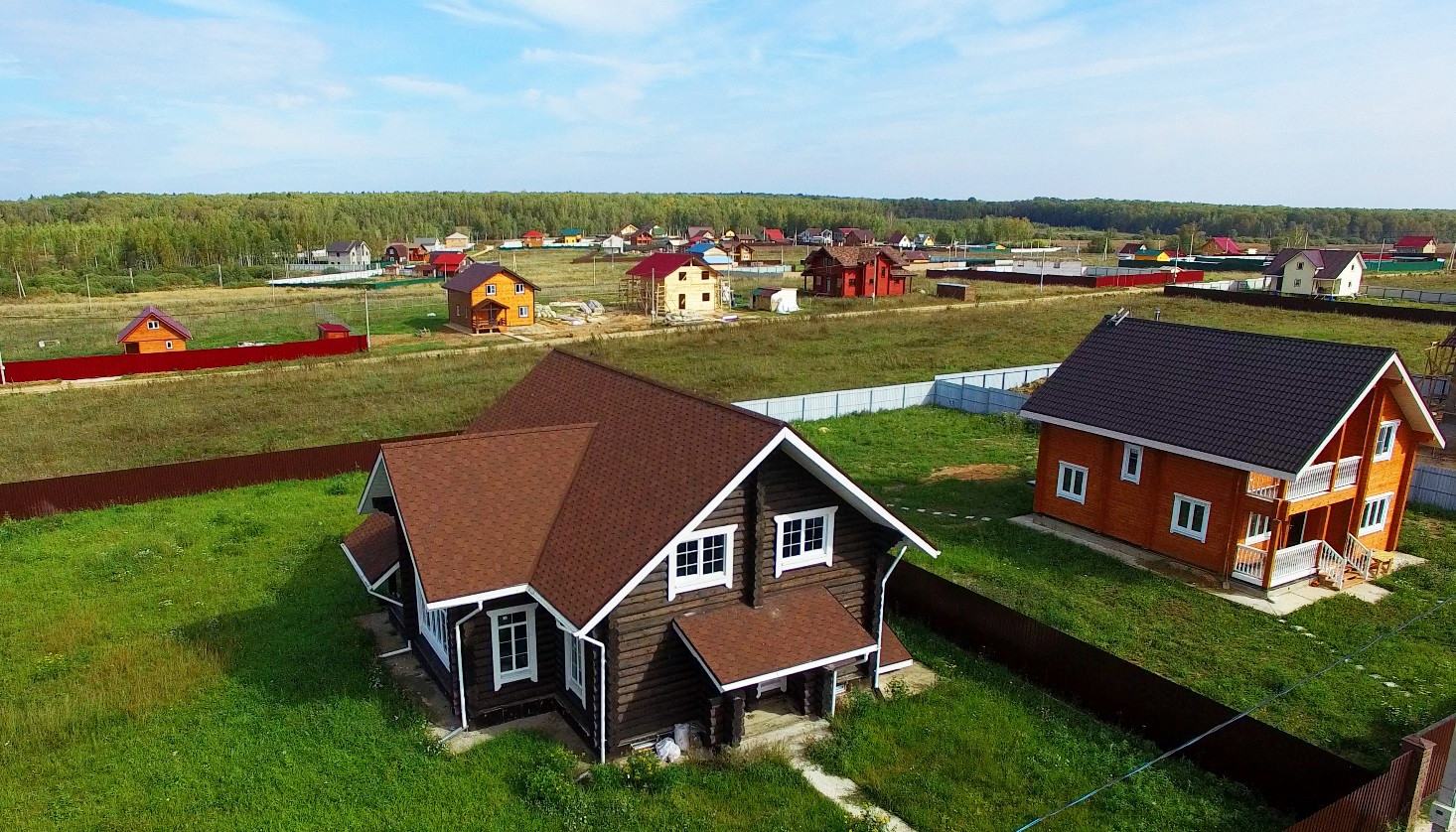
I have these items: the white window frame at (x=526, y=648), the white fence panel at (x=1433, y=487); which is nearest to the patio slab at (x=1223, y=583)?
the white fence panel at (x=1433, y=487)

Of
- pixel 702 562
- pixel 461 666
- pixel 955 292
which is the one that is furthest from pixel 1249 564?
pixel 955 292

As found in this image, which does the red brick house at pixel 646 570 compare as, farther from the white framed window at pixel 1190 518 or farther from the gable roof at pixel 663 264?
the gable roof at pixel 663 264

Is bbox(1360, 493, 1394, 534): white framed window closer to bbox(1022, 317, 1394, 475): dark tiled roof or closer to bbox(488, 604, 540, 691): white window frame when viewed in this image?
bbox(1022, 317, 1394, 475): dark tiled roof

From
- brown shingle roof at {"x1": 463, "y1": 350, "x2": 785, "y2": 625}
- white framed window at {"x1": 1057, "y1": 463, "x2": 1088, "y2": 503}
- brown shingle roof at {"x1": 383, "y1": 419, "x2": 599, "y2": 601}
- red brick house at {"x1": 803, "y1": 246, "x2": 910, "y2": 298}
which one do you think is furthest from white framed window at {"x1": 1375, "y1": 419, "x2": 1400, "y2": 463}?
red brick house at {"x1": 803, "y1": 246, "x2": 910, "y2": 298}

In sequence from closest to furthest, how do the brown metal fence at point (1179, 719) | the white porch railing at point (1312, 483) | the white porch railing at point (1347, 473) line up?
1. the brown metal fence at point (1179, 719)
2. the white porch railing at point (1312, 483)
3. the white porch railing at point (1347, 473)

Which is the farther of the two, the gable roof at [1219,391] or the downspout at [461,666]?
the gable roof at [1219,391]

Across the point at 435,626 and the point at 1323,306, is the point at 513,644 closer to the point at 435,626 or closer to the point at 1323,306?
the point at 435,626

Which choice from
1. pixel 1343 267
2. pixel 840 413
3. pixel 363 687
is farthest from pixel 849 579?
pixel 1343 267

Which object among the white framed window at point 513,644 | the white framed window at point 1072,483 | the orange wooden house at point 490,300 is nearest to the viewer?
the white framed window at point 513,644
